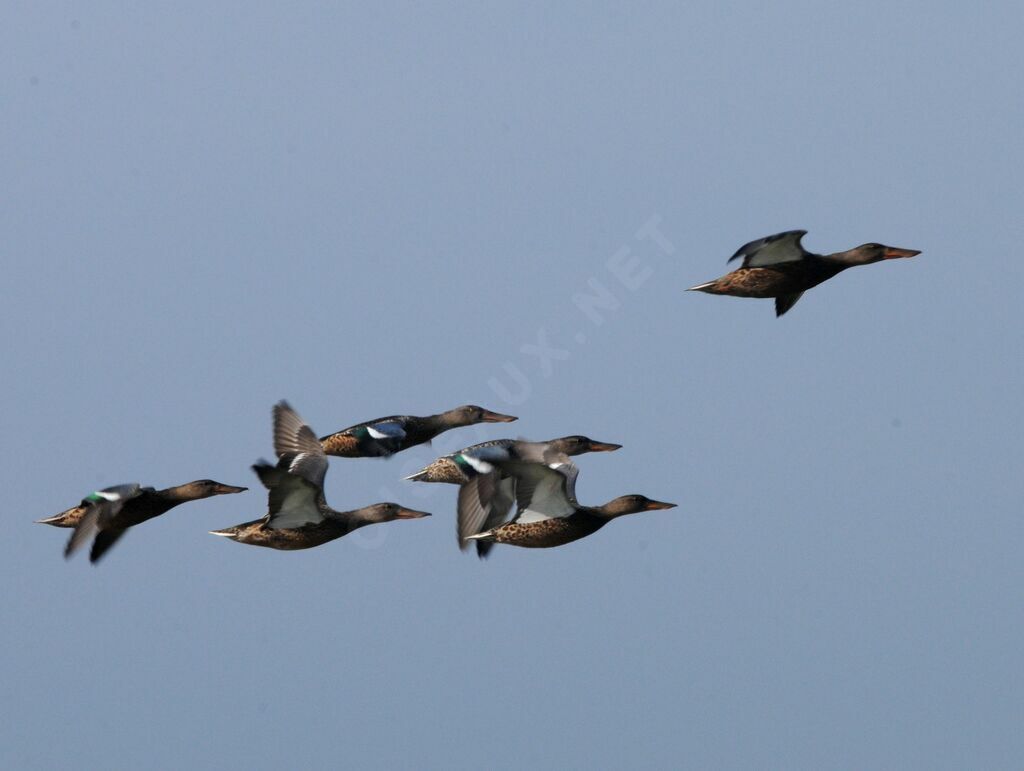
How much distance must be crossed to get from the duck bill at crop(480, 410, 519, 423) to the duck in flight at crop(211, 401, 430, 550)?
3.84 m

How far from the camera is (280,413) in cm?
1864

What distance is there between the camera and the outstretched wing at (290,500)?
1673cm

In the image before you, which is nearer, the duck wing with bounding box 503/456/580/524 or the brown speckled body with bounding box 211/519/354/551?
the duck wing with bounding box 503/456/580/524

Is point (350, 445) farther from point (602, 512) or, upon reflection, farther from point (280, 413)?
point (602, 512)

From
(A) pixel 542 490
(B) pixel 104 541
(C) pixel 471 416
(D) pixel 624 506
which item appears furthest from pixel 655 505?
(B) pixel 104 541

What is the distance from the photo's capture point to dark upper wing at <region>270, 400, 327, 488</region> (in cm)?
1716

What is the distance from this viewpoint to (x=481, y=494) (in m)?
17.7

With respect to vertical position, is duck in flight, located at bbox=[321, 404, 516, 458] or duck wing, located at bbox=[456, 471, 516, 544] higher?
duck in flight, located at bbox=[321, 404, 516, 458]

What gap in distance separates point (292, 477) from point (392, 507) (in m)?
1.63

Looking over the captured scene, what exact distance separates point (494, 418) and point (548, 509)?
5.16 metres

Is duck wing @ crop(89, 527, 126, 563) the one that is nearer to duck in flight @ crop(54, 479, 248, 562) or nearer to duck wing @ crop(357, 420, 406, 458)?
duck in flight @ crop(54, 479, 248, 562)

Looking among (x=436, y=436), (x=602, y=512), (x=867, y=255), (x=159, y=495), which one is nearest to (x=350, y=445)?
(x=436, y=436)

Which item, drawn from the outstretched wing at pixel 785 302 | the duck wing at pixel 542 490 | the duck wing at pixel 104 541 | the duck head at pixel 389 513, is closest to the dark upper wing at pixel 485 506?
the duck wing at pixel 542 490

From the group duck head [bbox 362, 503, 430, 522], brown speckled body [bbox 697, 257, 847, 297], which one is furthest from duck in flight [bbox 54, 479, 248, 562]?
brown speckled body [bbox 697, 257, 847, 297]
